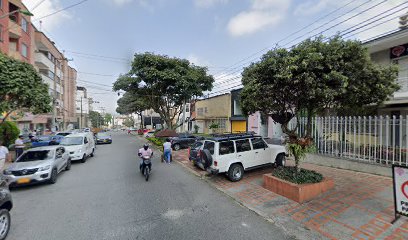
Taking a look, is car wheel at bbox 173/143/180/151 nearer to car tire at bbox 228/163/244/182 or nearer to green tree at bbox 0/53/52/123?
green tree at bbox 0/53/52/123

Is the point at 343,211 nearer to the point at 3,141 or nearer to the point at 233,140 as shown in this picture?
the point at 233,140

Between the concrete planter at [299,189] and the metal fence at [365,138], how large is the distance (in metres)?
2.69

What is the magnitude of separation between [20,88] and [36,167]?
4270 millimetres

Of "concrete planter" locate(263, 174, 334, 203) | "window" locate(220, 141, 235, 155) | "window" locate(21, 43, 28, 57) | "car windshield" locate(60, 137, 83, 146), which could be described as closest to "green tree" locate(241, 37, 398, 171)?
"concrete planter" locate(263, 174, 334, 203)

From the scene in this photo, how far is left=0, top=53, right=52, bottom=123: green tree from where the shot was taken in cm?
841

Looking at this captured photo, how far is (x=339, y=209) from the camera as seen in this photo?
15.7 feet

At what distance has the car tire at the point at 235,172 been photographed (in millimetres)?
7529

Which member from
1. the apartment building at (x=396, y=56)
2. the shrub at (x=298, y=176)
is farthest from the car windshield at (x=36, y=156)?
the apartment building at (x=396, y=56)

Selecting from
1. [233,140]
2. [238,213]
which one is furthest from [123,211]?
[233,140]

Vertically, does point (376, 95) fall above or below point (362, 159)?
above

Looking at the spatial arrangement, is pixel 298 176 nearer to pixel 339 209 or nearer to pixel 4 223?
pixel 339 209

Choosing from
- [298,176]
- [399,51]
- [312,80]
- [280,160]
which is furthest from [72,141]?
[399,51]

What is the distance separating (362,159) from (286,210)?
202 inches

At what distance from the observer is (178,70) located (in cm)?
1755
